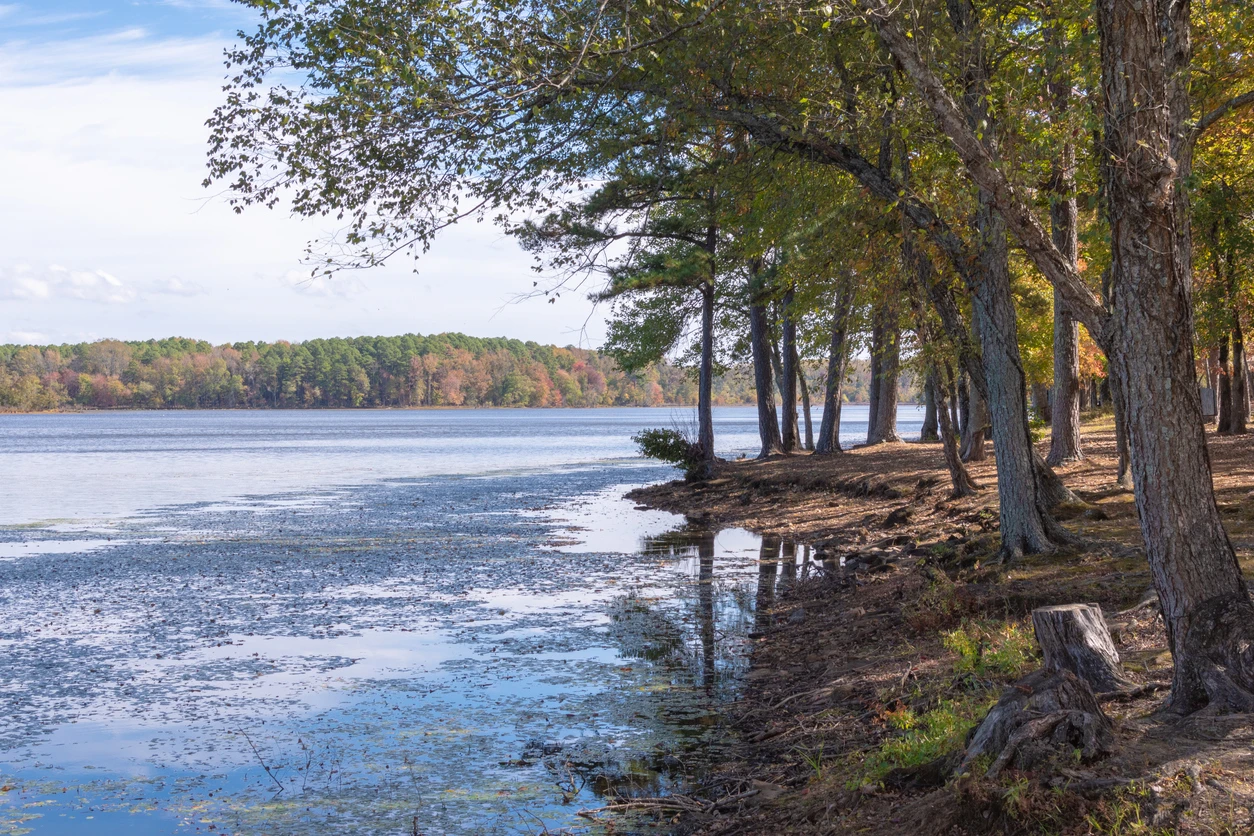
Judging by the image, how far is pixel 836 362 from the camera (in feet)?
90.7

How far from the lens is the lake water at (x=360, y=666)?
747 centimetres

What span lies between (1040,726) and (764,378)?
30.5 meters

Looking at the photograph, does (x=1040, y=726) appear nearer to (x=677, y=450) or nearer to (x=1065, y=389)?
(x=1065, y=389)

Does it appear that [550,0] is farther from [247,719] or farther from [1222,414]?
[1222,414]

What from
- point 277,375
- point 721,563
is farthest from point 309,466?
point 277,375

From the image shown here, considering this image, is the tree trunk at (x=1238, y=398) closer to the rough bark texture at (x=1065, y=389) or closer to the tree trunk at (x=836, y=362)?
the rough bark texture at (x=1065, y=389)

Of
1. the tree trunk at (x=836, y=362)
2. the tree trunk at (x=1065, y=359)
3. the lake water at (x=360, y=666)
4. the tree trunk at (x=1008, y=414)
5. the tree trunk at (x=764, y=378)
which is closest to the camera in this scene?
the lake water at (x=360, y=666)

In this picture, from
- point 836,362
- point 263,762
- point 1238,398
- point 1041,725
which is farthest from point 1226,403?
point 263,762

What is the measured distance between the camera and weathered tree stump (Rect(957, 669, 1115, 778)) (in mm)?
5449

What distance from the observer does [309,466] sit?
4878 cm

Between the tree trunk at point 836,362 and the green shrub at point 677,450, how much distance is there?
167 inches

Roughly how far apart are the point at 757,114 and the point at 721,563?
9481 millimetres

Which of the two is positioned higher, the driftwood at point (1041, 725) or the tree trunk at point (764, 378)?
the tree trunk at point (764, 378)

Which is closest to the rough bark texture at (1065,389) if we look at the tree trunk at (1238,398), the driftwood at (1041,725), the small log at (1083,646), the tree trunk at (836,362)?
the tree trunk at (836,362)
